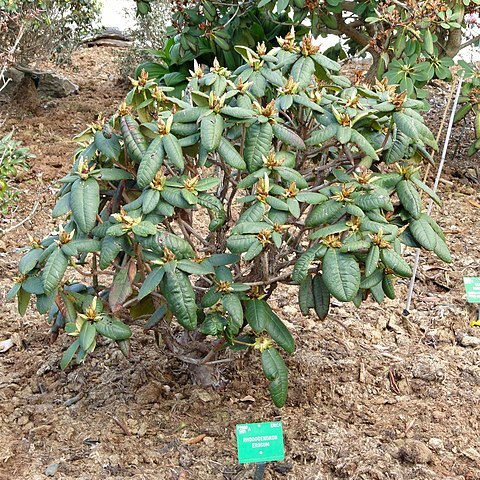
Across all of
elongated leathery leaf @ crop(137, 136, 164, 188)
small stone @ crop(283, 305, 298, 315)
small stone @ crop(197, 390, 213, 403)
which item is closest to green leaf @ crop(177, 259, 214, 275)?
elongated leathery leaf @ crop(137, 136, 164, 188)

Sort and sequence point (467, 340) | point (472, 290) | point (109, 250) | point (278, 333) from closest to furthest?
1. point (109, 250)
2. point (278, 333)
3. point (467, 340)
4. point (472, 290)

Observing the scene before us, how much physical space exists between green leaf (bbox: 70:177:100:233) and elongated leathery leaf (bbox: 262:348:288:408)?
0.65 meters

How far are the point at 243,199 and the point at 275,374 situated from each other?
0.53 m

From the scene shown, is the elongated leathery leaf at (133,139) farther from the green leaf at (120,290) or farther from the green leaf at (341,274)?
the green leaf at (341,274)

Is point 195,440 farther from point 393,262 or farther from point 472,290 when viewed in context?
point 472,290

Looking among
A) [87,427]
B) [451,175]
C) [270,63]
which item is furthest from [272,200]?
[451,175]

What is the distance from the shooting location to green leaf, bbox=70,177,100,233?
1.84 metres

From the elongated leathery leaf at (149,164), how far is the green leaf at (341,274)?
504 mm

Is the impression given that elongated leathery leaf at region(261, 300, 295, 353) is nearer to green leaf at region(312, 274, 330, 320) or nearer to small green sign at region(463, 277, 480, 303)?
green leaf at region(312, 274, 330, 320)

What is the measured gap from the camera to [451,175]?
460 centimetres

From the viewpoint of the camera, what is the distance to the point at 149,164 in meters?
1.80

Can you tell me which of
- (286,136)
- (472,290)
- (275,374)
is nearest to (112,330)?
(275,374)

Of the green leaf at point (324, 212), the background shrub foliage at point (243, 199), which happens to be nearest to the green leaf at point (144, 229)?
the background shrub foliage at point (243, 199)

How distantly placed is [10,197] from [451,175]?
2774mm
